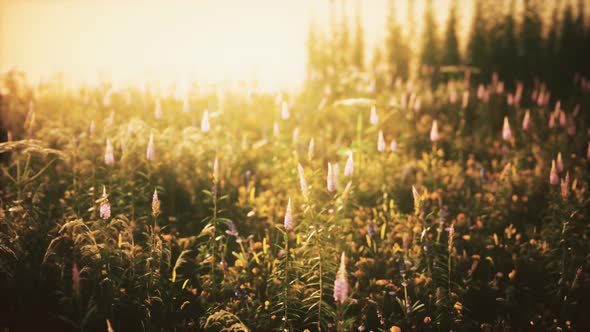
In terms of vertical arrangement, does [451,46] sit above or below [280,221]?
above

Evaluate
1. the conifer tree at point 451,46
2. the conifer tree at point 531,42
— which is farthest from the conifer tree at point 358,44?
the conifer tree at point 531,42

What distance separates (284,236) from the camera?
2.98 metres

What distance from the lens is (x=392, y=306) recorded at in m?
3.47

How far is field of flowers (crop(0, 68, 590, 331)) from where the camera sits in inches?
121

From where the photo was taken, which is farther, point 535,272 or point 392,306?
point 535,272

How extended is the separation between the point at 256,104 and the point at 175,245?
5801 millimetres

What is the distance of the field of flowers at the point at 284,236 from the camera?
307 cm

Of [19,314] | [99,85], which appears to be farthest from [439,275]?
[99,85]

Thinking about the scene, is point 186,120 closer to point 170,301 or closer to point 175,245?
point 175,245

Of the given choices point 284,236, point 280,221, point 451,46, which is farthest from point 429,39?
point 284,236

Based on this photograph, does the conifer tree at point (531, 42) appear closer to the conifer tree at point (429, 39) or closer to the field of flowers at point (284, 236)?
the conifer tree at point (429, 39)

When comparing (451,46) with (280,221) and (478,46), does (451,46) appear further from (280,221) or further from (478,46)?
(280,221)

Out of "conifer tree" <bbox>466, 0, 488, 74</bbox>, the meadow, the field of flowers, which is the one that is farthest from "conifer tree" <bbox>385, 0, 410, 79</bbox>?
the field of flowers

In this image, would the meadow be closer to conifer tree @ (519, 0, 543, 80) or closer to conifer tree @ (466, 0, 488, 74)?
conifer tree @ (466, 0, 488, 74)
